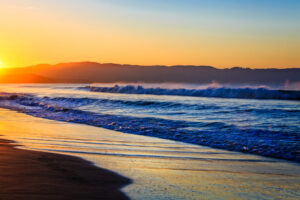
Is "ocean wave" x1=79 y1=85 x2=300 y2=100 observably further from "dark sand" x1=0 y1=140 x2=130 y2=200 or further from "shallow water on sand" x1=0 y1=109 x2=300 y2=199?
"dark sand" x1=0 y1=140 x2=130 y2=200

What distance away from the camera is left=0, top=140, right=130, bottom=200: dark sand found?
2.67 m

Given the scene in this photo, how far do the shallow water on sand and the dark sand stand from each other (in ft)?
0.78

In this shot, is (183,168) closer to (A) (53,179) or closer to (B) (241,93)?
(A) (53,179)

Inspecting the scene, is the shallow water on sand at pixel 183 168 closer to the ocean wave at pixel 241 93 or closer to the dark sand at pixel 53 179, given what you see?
the dark sand at pixel 53 179

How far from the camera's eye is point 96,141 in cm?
642

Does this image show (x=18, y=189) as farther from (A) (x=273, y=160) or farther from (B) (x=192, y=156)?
(A) (x=273, y=160)

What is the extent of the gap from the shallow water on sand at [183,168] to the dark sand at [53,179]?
0.24m

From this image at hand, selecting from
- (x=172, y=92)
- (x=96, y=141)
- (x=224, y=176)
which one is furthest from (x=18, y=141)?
(x=172, y=92)

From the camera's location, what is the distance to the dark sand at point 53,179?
8.77 feet

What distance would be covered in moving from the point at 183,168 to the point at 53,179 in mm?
1781

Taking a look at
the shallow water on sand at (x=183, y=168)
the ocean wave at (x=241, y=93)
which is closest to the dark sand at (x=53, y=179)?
the shallow water on sand at (x=183, y=168)

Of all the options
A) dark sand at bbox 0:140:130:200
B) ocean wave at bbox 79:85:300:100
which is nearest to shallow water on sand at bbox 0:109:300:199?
dark sand at bbox 0:140:130:200

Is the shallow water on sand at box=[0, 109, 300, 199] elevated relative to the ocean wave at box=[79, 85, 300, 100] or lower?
lower

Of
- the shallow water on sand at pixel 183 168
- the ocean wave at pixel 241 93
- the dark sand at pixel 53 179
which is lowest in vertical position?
the shallow water on sand at pixel 183 168
